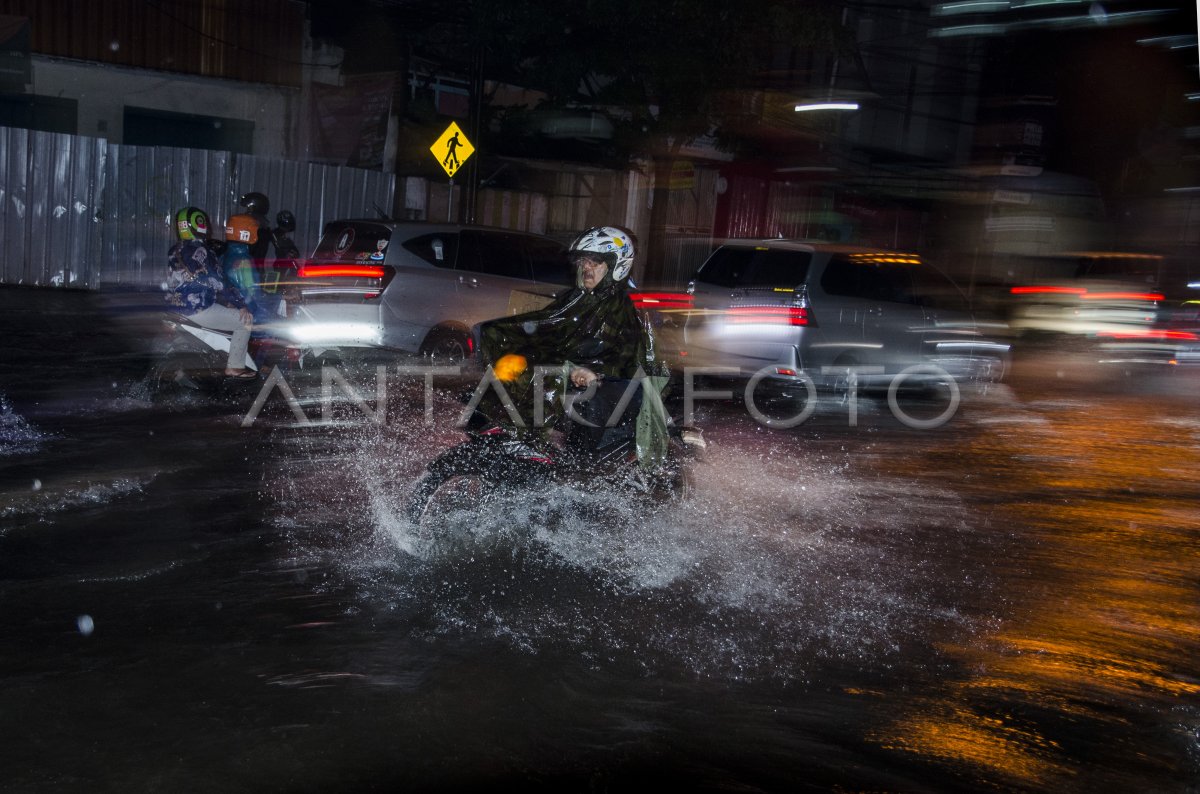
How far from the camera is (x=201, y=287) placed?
937 centimetres

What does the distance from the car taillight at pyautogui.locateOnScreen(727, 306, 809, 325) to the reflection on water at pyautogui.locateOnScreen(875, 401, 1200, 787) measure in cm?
238

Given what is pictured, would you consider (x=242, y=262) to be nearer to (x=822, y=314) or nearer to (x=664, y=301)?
(x=664, y=301)

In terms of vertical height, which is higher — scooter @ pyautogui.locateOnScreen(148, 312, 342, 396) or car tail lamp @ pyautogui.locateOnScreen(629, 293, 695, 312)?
car tail lamp @ pyautogui.locateOnScreen(629, 293, 695, 312)

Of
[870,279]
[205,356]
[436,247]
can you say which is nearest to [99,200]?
[436,247]

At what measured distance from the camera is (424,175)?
822 inches

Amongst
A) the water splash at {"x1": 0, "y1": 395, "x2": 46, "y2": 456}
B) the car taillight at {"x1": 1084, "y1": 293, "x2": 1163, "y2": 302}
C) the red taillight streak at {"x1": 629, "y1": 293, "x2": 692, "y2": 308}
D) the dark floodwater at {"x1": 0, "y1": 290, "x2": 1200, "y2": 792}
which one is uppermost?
the car taillight at {"x1": 1084, "y1": 293, "x2": 1163, "y2": 302}

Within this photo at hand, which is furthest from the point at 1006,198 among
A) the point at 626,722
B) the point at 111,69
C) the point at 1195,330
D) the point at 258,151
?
the point at 626,722

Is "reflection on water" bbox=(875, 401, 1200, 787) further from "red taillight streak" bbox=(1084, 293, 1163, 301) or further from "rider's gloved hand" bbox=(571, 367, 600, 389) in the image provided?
"red taillight streak" bbox=(1084, 293, 1163, 301)

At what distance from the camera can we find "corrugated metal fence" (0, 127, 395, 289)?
1656 centimetres

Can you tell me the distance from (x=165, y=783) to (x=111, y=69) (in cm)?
1827

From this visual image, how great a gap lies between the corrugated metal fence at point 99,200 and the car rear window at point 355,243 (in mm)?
7082

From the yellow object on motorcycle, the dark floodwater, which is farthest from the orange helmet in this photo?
the yellow object on motorcycle

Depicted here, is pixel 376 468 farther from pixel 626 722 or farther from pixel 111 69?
pixel 111 69

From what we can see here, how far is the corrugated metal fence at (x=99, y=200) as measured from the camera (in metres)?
16.6
